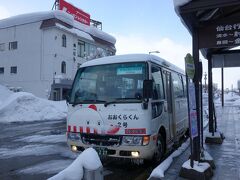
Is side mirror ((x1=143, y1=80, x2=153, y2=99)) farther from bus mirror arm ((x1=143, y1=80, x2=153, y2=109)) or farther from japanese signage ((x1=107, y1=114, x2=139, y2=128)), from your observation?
japanese signage ((x1=107, y1=114, x2=139, y2=128))

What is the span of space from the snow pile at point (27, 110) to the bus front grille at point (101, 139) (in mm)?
15748

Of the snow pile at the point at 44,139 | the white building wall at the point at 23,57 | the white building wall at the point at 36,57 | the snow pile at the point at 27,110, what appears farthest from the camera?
the white building wall at the point at 23,57

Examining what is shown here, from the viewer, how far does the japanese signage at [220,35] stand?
586cm

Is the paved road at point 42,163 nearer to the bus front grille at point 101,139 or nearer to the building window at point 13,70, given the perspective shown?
the bus front grille at point 101,139

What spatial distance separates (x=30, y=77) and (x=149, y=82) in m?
33.2

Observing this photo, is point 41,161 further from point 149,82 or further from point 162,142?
point 149,82

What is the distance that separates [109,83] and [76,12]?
129 ft

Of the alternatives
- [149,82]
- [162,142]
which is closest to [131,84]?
[149,82]

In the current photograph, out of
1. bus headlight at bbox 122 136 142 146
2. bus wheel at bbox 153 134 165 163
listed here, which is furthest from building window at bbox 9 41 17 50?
bus headlight at bbox 122 136 142 146

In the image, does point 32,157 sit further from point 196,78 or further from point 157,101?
point 196,78

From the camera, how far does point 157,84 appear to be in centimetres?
714

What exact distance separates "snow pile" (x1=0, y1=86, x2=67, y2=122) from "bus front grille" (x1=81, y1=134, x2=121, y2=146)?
15748mm

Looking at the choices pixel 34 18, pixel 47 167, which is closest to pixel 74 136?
pixel 47 167

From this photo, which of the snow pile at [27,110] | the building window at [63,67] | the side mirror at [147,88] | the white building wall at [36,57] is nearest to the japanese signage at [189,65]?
the side mirror at [147,88]
